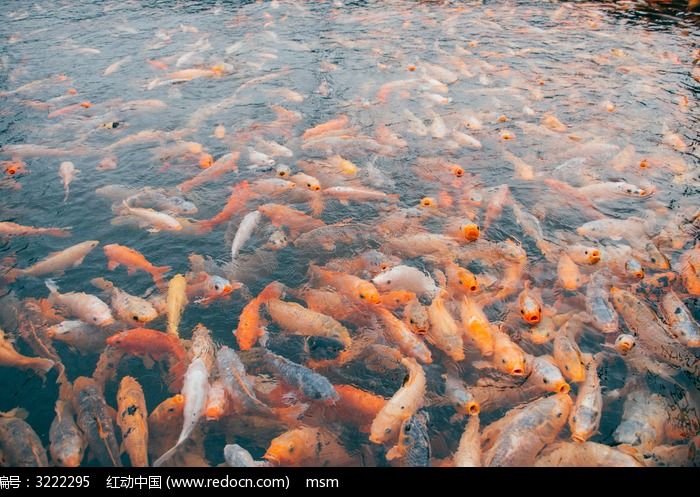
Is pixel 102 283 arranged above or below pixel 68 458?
above

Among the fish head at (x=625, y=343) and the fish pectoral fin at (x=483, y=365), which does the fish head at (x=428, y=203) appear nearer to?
the fish pectoral fin at (x=483, y=365)

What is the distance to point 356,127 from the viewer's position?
9375 mm

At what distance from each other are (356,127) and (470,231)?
14.2 feet

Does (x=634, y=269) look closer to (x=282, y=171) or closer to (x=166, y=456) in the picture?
(x=282, y=171)

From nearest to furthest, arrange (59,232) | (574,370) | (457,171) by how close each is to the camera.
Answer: (574,370) → (59,232) → (457,171)

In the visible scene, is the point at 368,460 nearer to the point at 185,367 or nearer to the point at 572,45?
the point at 185,367

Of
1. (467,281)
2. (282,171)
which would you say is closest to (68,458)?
(467,281)

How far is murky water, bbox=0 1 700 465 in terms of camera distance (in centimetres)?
569

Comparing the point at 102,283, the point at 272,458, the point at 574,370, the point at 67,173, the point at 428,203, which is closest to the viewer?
the point at 272,458

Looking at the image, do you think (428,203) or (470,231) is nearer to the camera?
(470,231)

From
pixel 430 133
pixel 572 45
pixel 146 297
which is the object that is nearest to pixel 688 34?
pixel 572 45

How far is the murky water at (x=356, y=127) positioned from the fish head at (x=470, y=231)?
1.62 feet

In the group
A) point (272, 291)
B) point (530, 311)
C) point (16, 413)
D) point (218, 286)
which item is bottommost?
point (16, 413)

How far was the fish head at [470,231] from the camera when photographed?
6.12 meters
